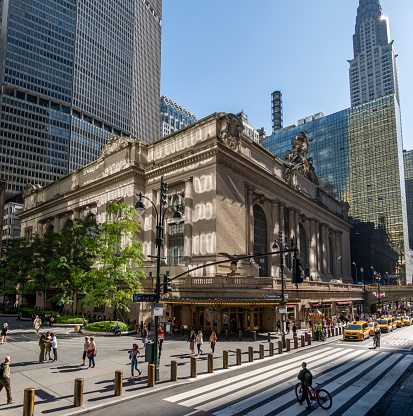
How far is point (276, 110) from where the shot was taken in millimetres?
171875

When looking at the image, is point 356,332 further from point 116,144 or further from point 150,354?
point 116,144

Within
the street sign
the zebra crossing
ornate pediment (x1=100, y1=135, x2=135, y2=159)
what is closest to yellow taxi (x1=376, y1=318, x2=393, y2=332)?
the zebra crossing

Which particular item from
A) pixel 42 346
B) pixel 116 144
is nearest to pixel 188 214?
pixel 116 144

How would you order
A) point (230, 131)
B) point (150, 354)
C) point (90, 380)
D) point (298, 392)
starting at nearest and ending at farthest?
point (298, 392) < point (90, 380) < point (150, 354) < point (230, 131)

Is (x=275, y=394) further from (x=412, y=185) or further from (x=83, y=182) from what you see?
(x=412, y=185)

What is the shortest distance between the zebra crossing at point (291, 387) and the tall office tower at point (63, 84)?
114m

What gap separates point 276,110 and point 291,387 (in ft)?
549

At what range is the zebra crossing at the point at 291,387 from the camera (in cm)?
1301

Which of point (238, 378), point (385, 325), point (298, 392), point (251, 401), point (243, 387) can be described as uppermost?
point (298, 392)

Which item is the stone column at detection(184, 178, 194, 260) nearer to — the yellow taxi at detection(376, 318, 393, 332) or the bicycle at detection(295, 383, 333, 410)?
the yellow taxi at detection(376, 318, 393, 332)

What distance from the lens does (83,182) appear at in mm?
63781

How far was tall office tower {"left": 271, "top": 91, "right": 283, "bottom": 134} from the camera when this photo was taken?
169025 mm

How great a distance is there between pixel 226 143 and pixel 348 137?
270 feet

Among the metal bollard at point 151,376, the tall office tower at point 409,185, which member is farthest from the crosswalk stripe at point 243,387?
the tall office tower at point 409,185
